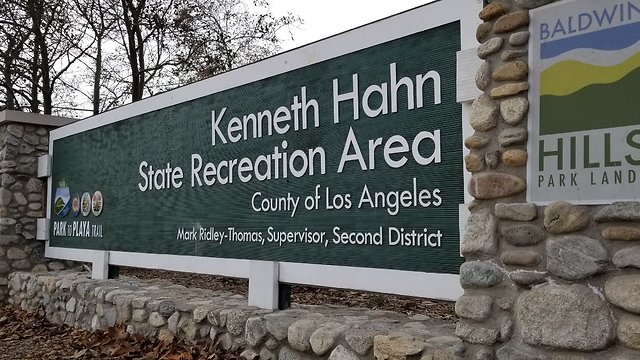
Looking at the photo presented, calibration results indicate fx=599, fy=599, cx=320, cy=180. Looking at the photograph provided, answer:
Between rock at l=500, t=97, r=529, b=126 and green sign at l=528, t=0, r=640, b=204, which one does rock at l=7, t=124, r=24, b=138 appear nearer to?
rock at l=500, t=97, r=529, b=126

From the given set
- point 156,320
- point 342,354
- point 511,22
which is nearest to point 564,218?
point 511,22

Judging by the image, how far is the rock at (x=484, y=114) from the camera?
2.79 metres

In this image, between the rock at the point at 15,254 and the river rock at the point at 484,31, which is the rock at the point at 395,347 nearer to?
the river rock at the point at 484,31

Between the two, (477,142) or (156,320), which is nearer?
(477,142)

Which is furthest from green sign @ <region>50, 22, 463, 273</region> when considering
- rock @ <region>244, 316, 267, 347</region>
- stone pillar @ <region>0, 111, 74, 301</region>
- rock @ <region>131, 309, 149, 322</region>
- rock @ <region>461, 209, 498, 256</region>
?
stone pillar @ <region>0, 111, 74, 301</region>

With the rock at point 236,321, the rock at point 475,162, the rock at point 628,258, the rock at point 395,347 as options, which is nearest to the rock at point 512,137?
the rock at point 475,162

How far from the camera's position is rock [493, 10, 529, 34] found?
8.91 feet

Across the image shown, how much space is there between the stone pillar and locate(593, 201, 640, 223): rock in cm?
820

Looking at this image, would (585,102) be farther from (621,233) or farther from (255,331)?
(255,331)

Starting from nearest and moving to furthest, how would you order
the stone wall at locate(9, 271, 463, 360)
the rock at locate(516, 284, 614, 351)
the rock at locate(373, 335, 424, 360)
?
1. the rock at locate(516, 284, 614, 351)
2. the rock at locate(373, 335, 424, 360)
3. the stone wall at locate(9, 271, 463, 360)

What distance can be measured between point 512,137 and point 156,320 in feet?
13.1

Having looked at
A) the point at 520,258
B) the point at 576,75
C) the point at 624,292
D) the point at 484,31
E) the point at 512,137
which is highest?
the point at 484,31

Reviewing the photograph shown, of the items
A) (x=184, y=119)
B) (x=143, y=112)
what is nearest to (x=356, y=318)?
(x=184, y=119)

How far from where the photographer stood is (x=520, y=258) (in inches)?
103
